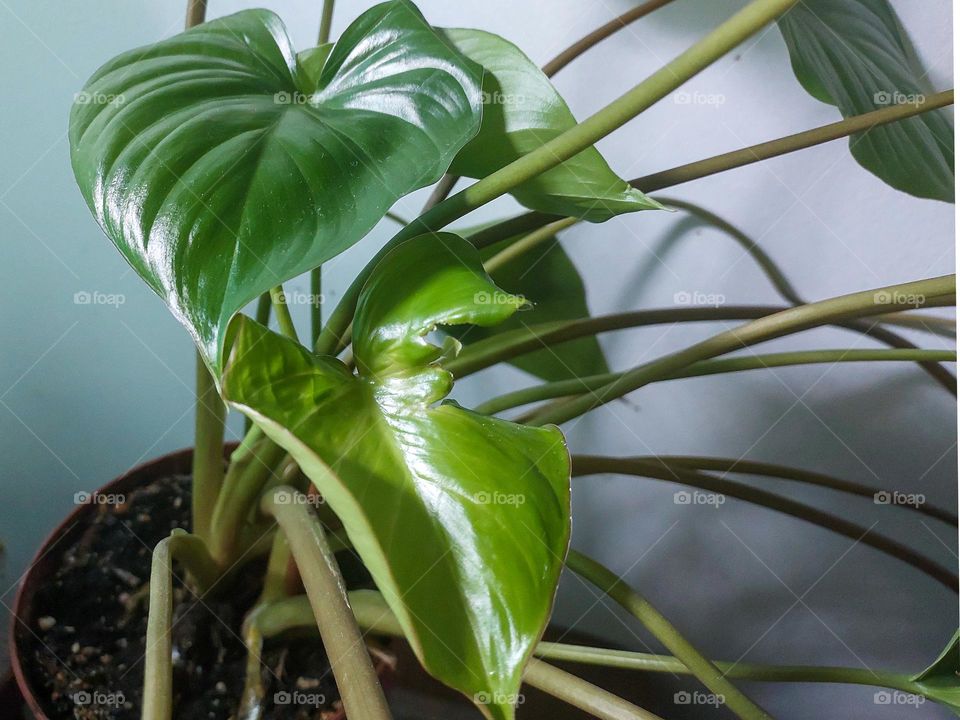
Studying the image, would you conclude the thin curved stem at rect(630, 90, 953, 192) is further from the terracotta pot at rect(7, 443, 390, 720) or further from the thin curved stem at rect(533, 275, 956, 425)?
the terracotta pot at rect(7, 443, 390, 720)

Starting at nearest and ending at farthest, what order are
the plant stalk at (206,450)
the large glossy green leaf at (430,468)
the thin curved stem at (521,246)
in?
the large glossy green leaf at (430,468), the plant stalk at (206,450), the thin curved stem at (521,246)

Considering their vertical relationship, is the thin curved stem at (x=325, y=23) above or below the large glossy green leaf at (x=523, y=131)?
above

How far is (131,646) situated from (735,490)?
486 millimetres

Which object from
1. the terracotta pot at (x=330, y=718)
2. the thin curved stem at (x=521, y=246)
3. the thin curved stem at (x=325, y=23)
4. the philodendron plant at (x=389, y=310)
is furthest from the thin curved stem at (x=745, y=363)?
the thin curved stem at (x=325, y=23)

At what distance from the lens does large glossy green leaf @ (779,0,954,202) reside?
1.70ft

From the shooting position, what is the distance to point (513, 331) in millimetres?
599

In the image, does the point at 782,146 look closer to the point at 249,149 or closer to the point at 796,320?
the point at 796,320

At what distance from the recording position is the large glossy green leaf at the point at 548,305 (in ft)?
2.16

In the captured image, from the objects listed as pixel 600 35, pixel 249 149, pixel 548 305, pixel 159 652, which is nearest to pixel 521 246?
pixel 548 305

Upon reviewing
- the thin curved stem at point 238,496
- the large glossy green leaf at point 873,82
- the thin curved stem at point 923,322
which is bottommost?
the thin curved stem at point 238,496

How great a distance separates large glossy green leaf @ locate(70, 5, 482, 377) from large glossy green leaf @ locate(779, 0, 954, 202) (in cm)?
29

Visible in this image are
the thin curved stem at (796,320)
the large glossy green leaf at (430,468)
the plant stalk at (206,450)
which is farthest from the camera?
the plant stalk at (206,450)

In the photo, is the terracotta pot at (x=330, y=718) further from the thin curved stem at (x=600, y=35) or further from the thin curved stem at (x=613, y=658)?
the thin curved stem at (x=600, y=35)

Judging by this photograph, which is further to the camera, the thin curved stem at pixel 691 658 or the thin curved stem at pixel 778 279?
the thin curved stem at pixel 778 279
